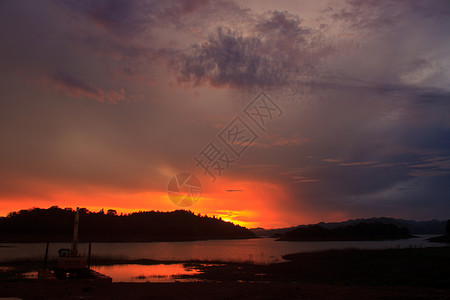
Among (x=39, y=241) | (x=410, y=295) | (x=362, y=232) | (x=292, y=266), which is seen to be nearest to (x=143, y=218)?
(x=39, y=241)

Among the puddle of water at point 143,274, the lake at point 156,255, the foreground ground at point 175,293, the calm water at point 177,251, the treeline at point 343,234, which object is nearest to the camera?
the foreground ground at point 175,293

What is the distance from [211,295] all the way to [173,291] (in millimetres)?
2526

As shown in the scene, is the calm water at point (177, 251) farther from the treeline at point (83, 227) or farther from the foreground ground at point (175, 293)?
the foreground ground at point (175, 293)

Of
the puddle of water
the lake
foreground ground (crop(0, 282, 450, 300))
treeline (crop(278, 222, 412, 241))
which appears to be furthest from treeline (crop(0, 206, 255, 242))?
foreground ground (crop(0, 282, 450, 300))

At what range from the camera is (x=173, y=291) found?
1944 centimetres

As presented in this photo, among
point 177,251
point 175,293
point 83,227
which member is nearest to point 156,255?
point 177,251

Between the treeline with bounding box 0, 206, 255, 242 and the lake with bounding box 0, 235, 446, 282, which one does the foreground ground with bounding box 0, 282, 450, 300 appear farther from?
the treeline with bounding box 0, 206, 255, 242

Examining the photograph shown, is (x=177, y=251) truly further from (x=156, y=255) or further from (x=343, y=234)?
(x=343, y=234)

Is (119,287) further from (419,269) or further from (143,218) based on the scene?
(143,218)

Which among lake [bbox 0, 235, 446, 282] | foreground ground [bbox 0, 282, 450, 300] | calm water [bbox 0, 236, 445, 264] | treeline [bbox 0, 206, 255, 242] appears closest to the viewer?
foreground ground [bbox 0, 282, 450, 300]

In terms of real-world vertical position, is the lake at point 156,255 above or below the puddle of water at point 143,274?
above

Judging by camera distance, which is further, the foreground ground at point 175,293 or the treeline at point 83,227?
the treeline at point 83,227

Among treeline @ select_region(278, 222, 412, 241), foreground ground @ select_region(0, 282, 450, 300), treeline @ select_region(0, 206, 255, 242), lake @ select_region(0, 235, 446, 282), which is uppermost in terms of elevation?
treeline @ select_region(0, 206, 255, 242)

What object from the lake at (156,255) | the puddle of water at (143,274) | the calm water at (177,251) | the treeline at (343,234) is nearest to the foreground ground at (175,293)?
the puddle of water at (143,274)
